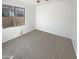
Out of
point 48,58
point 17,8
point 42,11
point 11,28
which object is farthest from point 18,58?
point 42,11

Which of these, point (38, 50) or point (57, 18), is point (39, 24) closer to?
point (57, 18)

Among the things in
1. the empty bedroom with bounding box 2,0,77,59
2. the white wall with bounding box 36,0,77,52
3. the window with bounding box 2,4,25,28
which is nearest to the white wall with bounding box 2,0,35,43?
the empty bedroom with bounding box 2,0,77,59

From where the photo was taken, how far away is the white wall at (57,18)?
686 centimetres

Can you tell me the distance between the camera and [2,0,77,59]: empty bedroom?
17.2ft

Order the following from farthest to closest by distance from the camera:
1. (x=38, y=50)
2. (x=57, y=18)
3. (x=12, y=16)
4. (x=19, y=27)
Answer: (x=57, y=18), (x=19, y=27), (x=12, y=16), (x=38, y=50)

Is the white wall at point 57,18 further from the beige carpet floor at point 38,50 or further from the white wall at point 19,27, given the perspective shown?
the beige carpet floor at point 38,50

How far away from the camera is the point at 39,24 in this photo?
32.7ft

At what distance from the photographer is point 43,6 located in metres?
9.45

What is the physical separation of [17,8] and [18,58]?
4480 millimetres

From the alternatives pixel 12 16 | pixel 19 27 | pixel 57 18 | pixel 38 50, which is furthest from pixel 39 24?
pixel 38 50

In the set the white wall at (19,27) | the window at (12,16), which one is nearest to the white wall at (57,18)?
the white wall at (19,27)

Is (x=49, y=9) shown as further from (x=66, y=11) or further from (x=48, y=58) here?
(x=48, y=58)

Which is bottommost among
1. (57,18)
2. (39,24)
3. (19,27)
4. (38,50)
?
(38,50)

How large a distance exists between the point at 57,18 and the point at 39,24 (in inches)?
99.4
